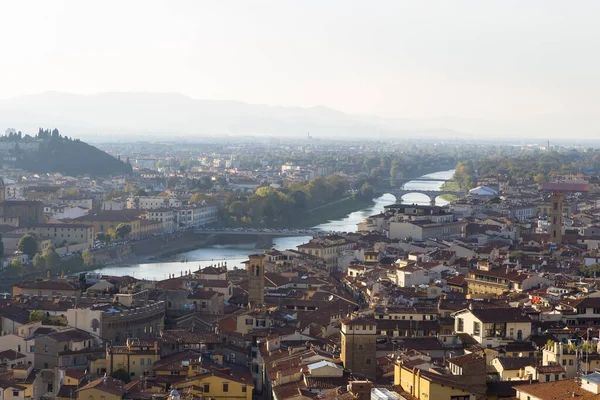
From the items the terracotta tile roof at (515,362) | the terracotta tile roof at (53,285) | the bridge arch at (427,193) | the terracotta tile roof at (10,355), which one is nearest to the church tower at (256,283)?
the terracotta tile roof at (53,285)

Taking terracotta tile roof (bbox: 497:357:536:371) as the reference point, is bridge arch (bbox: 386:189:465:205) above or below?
below

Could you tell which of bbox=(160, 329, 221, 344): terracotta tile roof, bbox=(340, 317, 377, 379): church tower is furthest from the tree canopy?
bbox=(340, 317, 377, 379): church tower

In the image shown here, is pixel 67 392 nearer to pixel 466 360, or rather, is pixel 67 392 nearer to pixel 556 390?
pixel 466 360

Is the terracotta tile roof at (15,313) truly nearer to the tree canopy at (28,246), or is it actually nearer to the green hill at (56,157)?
the tree canopy at (28,246)

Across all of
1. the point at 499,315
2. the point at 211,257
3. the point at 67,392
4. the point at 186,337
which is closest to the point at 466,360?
the point at 67,392

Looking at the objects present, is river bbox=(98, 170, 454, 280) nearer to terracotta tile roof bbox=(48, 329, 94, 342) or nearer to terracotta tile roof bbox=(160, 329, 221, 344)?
terracotta tile roof bbox=(48, 329, 94, 342)

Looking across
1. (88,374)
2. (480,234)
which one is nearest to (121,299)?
(88,374)
